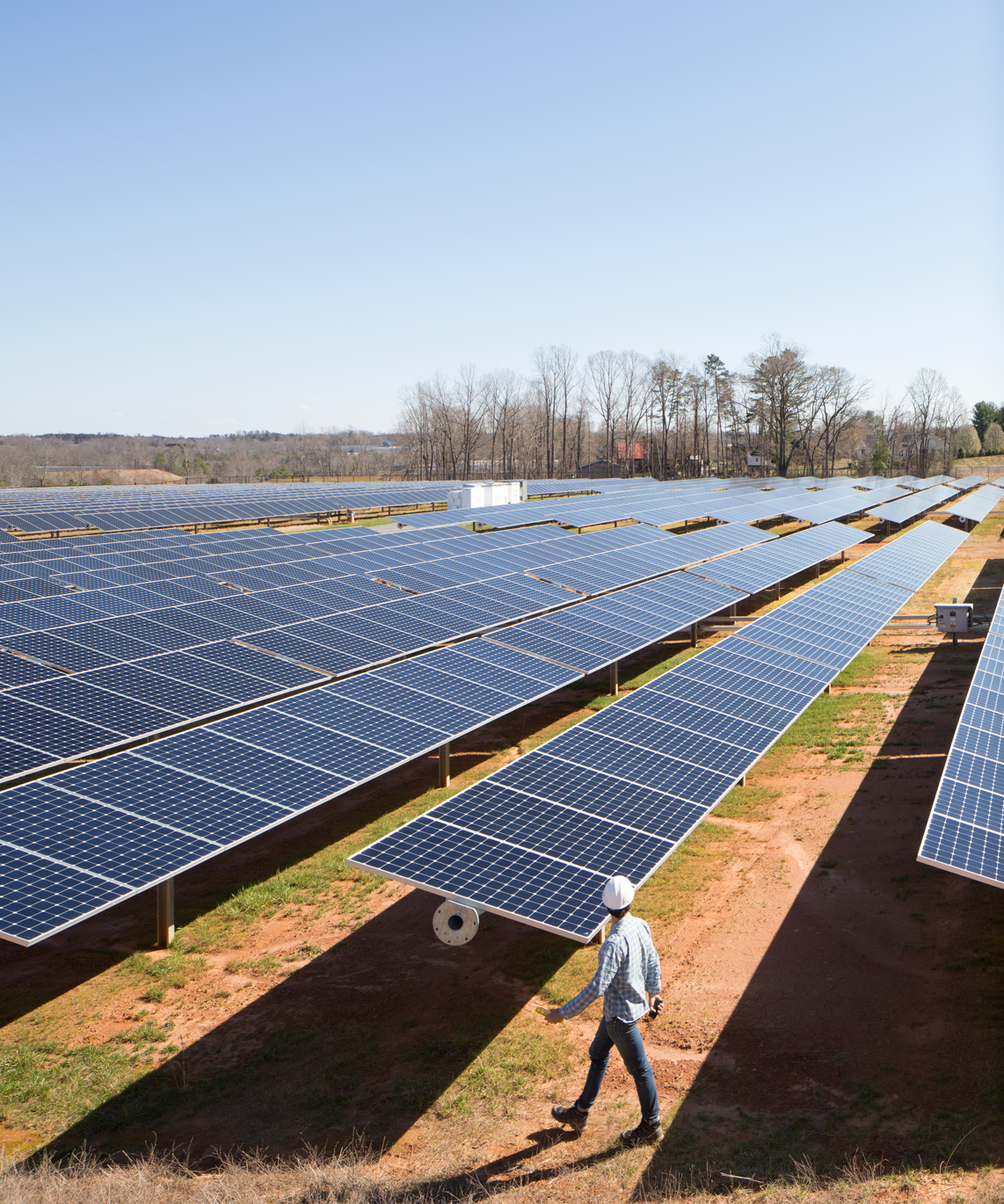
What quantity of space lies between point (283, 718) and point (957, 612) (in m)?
20.3

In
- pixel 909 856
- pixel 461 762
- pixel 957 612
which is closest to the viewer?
pixel 909 856

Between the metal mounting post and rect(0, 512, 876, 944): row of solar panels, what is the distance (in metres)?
1.45

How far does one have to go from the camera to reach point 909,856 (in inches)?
485

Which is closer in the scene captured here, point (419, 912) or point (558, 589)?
point (419, 912)

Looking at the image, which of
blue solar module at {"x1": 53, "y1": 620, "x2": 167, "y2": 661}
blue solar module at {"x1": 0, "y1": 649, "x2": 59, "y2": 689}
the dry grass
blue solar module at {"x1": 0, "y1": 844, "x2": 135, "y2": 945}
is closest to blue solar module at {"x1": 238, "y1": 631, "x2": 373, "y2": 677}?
blue solar module at {"x1": 53, "y1": 620, "x2": 167, "y2": 661}

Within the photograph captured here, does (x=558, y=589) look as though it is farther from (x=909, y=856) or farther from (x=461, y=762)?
(x=909, y=856)

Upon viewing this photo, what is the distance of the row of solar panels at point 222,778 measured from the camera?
327 inches

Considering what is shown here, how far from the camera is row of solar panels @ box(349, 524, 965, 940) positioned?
26.7 ft

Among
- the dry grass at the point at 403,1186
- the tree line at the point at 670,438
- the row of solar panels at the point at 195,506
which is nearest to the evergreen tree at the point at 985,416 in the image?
the tree line at the point at 670,438

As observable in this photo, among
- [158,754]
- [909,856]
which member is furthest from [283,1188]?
[909,856]

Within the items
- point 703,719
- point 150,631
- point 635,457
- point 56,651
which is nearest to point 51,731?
point 56,651

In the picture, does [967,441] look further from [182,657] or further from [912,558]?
[182,657]

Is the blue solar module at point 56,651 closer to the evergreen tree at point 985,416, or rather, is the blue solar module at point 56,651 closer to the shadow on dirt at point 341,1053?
the shadow on dirt at point 341,1053

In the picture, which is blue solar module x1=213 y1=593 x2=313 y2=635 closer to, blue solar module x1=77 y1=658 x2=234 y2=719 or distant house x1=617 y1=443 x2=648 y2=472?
blue solar module x1=77 y1=658 x2=234 y2=719
